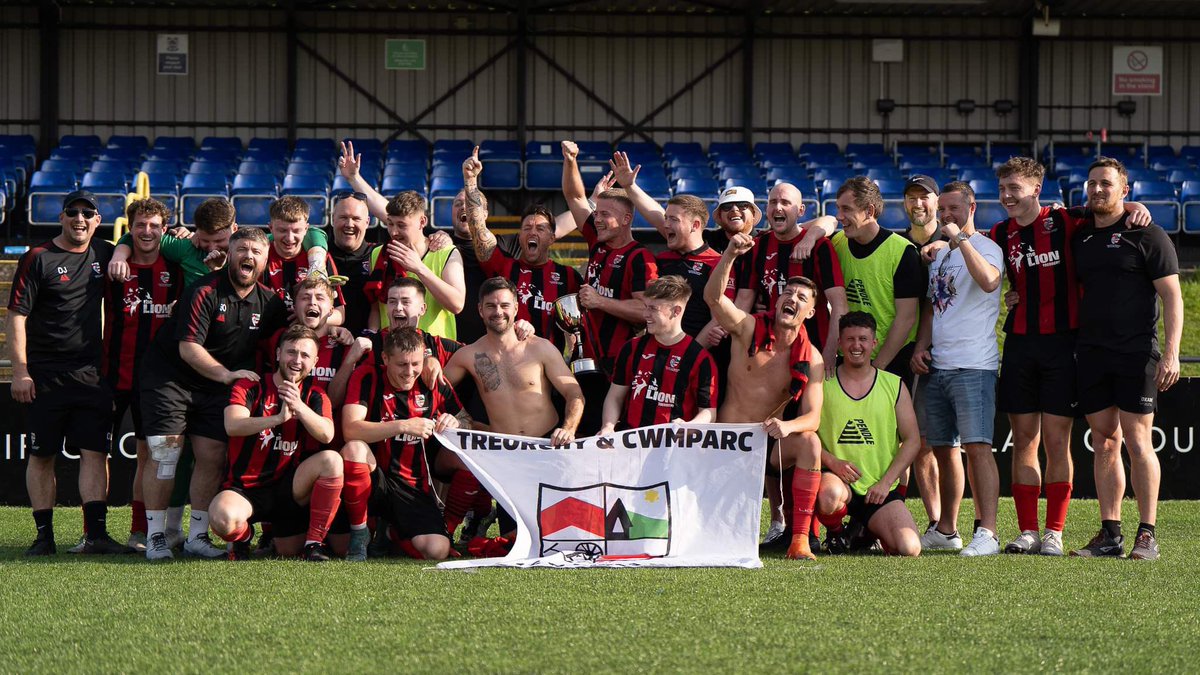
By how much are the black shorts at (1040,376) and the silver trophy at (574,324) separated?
2.17 metres

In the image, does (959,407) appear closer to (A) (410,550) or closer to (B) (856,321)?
(B) (856,321)

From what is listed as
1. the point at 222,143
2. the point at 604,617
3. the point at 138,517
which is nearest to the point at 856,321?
the point at 604,617

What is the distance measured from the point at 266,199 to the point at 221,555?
10.5 meters

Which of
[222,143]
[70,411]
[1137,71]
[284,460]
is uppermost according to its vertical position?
[1137,71]

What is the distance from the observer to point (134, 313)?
7.11m

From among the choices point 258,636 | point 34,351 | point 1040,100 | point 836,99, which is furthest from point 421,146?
point 258,636

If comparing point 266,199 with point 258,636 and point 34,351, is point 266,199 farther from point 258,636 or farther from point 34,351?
point 258,636

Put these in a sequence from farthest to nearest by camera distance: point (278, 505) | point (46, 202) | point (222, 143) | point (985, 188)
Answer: point (222, 143) → point (985, 188) → point (46, 202) → point (278, 505)

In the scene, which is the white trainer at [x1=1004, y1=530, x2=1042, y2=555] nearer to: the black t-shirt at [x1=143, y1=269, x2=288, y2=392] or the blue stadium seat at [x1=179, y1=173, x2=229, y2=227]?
the black t-shirt at [x1=143, y1=269, x2=288, y2=392]

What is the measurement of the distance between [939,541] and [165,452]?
4.07 m

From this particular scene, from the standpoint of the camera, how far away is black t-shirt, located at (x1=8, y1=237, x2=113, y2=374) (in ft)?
23.1

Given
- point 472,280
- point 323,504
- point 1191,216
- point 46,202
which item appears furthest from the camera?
point 1191,216

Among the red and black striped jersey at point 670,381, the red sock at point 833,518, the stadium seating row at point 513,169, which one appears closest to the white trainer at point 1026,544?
the red sock at point 833,518

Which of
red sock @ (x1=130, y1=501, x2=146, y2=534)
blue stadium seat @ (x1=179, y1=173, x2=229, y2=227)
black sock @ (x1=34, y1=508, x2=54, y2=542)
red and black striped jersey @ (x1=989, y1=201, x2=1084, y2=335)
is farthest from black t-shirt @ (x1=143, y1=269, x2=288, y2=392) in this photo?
blue stadium seat @ (x1=179, y1=173, x2=229, y2=227)
